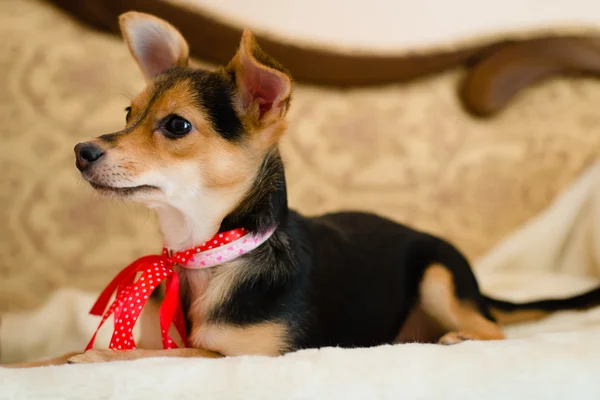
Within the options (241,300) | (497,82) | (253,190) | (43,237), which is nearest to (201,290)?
(241,300)

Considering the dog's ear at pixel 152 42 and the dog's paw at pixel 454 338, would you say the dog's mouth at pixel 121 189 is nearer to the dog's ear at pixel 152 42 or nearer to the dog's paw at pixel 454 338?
the dog's ear at pixel 152 42

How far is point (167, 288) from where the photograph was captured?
1.02 m

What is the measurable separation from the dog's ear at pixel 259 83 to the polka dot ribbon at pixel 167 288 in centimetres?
22

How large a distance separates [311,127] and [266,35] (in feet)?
1.09

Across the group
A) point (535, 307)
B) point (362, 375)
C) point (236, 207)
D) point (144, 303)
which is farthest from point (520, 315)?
point (144, 303)

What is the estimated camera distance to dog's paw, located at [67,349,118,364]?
2.89ft

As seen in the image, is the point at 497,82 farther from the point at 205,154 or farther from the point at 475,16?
the point at 205,154

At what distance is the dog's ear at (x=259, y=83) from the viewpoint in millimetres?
906

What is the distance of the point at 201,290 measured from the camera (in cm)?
104

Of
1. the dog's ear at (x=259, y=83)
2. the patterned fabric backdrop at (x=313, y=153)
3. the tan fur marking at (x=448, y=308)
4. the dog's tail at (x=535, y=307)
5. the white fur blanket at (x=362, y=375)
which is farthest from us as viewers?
the patterned fabric backdrop at (x=313, y=153)

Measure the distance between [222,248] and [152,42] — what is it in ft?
1.52

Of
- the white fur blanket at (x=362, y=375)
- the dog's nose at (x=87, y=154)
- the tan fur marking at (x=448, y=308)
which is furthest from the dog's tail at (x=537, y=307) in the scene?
the dog's nose at (x=87, y=154)

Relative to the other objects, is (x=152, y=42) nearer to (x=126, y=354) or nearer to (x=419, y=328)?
(x=126, y=354)

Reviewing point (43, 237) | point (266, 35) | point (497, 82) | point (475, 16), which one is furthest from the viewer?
point (475, 16)
